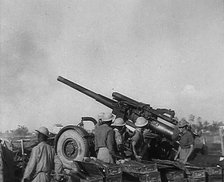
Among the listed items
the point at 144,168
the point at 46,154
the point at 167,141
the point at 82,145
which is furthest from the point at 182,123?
the point at 46,154

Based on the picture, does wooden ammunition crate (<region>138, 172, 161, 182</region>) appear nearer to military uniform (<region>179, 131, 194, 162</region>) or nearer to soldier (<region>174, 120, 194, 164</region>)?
soldier (<region>174, 120, 194, 164</region>)

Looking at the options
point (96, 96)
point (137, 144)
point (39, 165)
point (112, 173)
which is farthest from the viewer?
point (96, 96)

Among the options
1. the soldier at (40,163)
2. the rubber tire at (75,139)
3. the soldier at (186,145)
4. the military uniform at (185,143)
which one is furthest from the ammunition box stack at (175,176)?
the rubber tire at (75,139)

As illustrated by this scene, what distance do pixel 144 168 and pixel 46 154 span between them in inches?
64.1

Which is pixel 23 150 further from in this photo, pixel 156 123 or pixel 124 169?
pixel 124 169

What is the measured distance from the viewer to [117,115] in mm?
12820

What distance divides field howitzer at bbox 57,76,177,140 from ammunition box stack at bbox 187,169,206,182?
4.14 metres

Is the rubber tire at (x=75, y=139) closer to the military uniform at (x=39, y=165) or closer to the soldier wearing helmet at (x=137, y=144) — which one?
the soldier wearing helmet at (x=137, y=144)

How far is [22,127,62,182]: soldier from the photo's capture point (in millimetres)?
6145

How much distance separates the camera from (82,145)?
34.0ft

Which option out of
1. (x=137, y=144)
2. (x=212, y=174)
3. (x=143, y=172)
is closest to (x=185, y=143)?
(x=137, y=144)

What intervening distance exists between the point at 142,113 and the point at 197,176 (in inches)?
199

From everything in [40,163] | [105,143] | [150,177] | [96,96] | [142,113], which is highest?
[96,96]

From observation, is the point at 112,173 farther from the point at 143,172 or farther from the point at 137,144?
the point at 137,144
